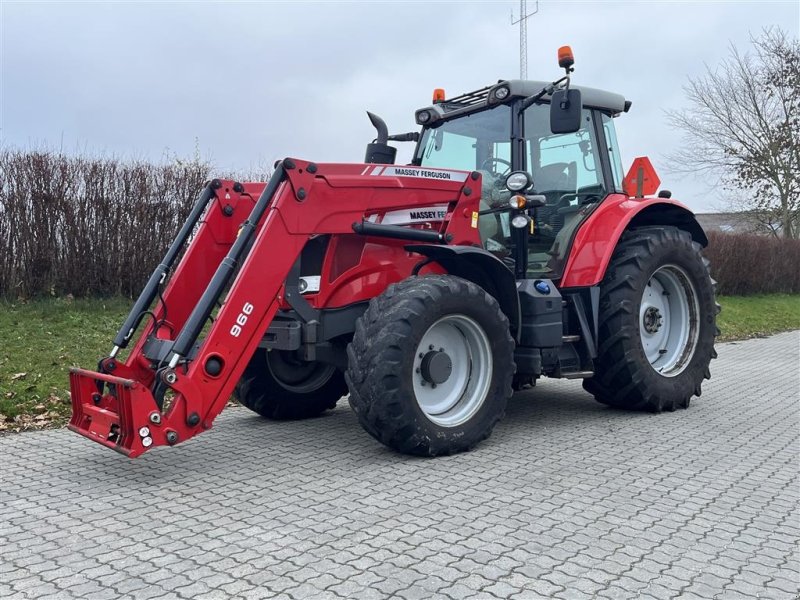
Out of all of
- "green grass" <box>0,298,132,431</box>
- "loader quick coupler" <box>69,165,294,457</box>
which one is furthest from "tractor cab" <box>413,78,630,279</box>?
"green grass" <box>0,298,132,431</box>

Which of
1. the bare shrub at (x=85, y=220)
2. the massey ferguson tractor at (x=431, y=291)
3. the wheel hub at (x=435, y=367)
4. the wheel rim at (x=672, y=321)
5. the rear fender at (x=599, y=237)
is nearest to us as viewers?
the massey ferguson tractor at (x=431, y=291)

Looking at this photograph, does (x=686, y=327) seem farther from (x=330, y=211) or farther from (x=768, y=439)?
(x=330, y=211)

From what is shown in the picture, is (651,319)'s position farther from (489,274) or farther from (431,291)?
(431,291)

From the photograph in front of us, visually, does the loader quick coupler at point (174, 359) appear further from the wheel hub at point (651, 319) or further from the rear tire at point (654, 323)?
the wheel hub at point (651, 319)

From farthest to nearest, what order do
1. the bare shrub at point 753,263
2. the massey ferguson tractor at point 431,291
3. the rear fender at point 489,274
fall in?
1. the bare shrub at point 753,263
2. the rear fender at point 489,274
3. the massey ferguson tractor at point 431,291

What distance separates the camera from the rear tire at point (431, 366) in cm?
415

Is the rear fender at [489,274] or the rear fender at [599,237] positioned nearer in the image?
the rear fender at [489,274]

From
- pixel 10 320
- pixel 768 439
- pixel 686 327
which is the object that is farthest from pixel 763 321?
pixel 10 320

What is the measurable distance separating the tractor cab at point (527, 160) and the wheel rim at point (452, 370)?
979 mm

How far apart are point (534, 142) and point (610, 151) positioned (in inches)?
33.9

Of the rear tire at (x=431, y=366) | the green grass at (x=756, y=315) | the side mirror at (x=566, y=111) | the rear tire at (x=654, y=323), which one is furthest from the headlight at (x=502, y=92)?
the green grass at (x=756, y=315)

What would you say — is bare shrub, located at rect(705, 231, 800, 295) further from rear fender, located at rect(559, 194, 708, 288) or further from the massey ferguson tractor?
rear fender, located at rect(559, 194, 708, 288)

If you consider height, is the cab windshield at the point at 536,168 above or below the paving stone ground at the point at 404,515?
above

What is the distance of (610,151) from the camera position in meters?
6.13
